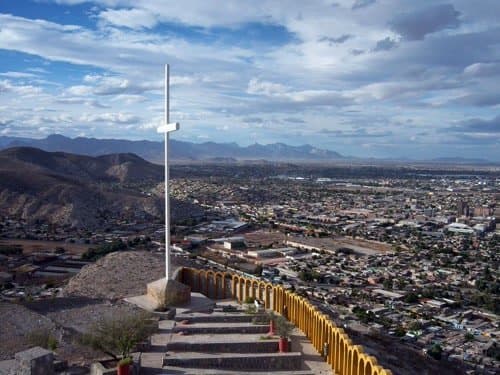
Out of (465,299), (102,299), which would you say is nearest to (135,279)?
(102,299)

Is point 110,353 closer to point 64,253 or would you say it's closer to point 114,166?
point 64,253

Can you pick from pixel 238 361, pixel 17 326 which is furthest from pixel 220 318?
pixel 17 326

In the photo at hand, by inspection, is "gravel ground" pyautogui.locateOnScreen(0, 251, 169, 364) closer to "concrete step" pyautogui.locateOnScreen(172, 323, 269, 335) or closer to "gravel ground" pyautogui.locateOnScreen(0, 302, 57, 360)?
"gravel ground" pyautogui.locateOnScreen(0, 302, 57, 360)

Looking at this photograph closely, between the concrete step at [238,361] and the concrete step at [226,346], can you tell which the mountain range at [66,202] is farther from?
the concrete step at [238,361]

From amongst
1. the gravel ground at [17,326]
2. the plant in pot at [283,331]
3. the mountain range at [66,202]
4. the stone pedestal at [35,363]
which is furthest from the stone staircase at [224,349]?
the mountain range at [66,202]

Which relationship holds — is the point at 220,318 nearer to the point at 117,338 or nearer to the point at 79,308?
the point at 117,338

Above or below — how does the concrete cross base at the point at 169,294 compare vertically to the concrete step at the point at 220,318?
above

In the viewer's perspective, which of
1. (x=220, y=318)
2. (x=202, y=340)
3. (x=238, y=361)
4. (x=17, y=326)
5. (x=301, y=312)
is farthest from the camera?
(x=220, y=318)
